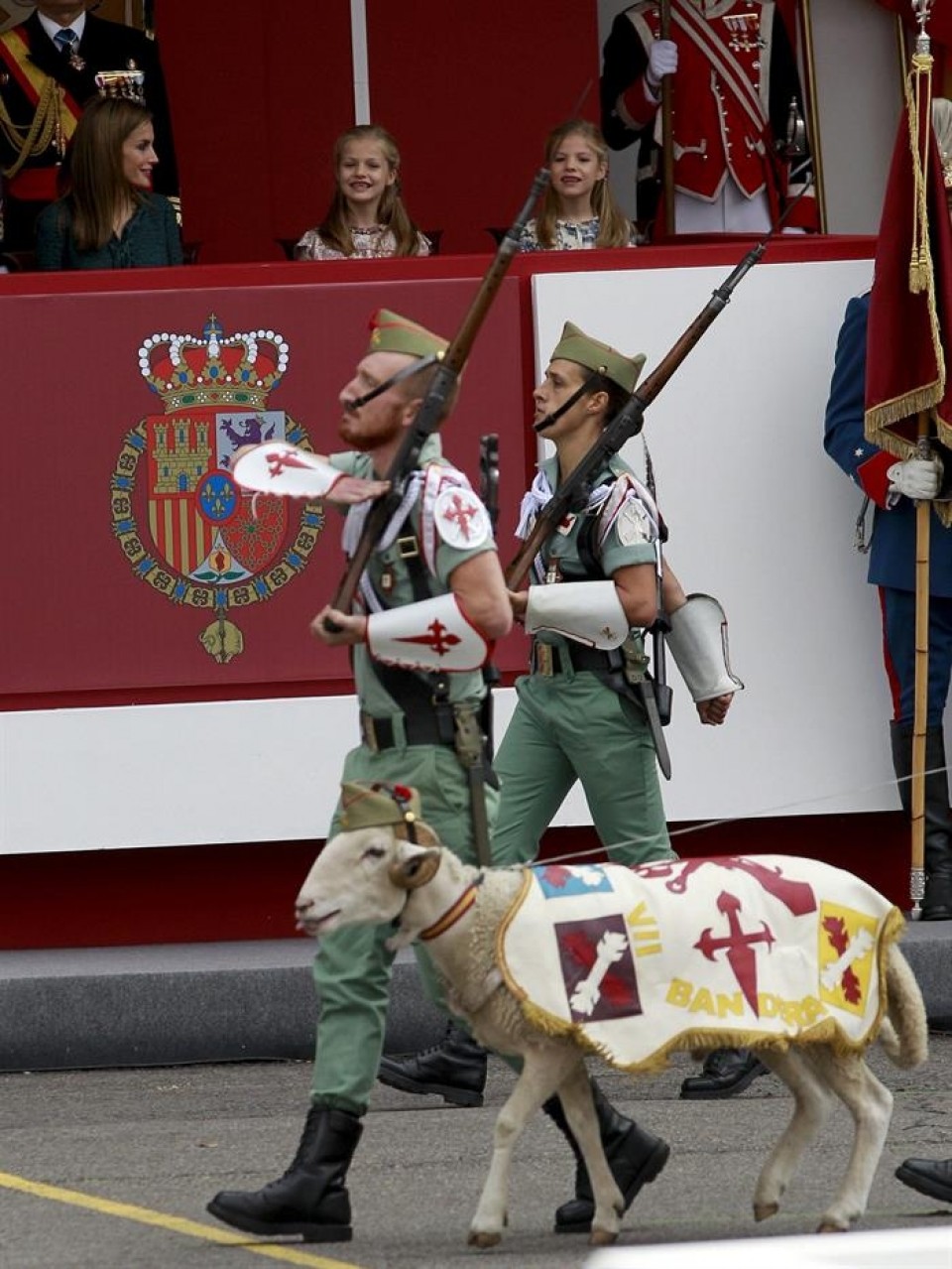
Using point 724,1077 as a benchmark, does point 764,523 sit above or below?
above

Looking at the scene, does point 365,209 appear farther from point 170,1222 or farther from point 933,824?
point 170,1222

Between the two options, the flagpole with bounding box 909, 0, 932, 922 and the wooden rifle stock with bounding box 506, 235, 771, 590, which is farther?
the flagpole with bounding box 909, 0, 932, 922

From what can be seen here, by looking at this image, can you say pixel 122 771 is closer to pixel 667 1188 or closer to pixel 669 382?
pixel 669 382

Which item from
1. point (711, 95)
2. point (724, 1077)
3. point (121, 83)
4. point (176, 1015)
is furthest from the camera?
point (711, 95)

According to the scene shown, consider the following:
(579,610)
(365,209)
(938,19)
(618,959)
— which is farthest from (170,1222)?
(938,19)

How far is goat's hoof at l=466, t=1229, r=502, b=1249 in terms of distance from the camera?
564 centimetres

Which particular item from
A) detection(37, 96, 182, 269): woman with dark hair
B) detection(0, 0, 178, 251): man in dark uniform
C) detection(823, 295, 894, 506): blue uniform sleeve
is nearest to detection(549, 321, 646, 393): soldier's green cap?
detection(823, 295, 894, 506): blue uniform sleeve

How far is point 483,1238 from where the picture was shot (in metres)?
5.66

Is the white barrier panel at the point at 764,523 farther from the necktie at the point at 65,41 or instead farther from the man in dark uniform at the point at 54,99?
the necktie at the point at 65,41

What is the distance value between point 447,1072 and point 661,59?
5004mm

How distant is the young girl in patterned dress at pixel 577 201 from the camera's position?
9641mm

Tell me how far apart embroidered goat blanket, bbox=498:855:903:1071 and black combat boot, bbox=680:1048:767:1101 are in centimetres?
188

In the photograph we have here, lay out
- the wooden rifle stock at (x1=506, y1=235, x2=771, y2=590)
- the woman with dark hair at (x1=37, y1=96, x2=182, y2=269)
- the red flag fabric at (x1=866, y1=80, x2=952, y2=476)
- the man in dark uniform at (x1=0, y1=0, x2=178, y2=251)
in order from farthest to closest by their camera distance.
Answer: the man in dark uniform at (x1=0, y1=0, x2=178, y2=251) < the woman with dark hair at (x1=37, y1=96, x2=182, y2=269) < the red flag fabric at (x1=866, y1=80, x2=952, y2=476) < the wooden rifle stock at (x1=506, y1=235, x2=771, y2=590)

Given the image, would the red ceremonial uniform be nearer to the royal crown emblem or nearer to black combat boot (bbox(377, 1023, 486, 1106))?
the royal crown emblem
